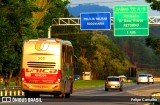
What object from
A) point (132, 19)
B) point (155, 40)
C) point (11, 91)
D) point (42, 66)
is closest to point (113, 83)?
point (132, 19)

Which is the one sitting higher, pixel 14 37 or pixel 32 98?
pixel 14 37

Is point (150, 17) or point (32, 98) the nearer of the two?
point (32, 98)

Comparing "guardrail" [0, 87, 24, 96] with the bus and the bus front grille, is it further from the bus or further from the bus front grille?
the bus front grille

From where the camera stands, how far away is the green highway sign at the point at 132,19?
6619cm

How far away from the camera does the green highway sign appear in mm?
66188

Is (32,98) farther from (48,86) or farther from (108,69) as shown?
(108,69)

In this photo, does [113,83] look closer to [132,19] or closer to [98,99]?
[132,19]

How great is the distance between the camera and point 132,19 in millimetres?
66312

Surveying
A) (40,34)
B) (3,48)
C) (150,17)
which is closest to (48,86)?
(3,48)

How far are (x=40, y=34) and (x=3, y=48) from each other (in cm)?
975

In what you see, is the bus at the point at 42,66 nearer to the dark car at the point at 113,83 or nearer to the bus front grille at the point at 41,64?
the bus front grille at the point at 41,64

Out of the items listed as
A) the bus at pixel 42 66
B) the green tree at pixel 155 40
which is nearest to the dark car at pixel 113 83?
the green tree at pixel 155 40

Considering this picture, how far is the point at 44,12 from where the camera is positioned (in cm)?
6656

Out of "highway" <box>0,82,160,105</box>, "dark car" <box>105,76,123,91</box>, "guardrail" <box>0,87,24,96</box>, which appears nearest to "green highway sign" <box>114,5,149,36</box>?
"dark car" <box>105,76,123,91</box>
